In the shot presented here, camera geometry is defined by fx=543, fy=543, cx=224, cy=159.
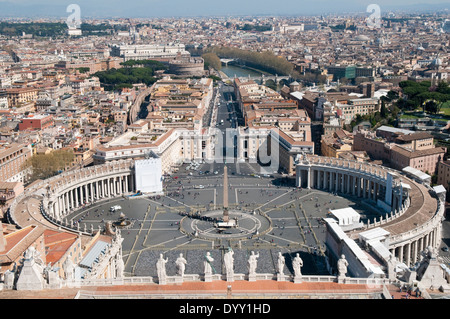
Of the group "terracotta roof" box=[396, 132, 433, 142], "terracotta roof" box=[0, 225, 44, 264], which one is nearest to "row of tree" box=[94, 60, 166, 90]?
"terracotta roof" box=[396, 132, 433, 142]

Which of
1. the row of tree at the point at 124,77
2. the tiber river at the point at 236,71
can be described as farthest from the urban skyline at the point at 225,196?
the tiber river at the point at 236,71

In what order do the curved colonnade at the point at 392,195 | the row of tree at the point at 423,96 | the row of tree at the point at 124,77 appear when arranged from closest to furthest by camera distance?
the curved colonnade at the point at 392,195 → the row of tree at the point at 423,96 → the row of tree at the point at 124,77

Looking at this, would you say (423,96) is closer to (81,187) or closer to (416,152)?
(416,152)

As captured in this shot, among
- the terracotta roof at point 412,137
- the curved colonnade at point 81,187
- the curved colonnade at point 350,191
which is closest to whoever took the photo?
the curved colonnade at point 350,191

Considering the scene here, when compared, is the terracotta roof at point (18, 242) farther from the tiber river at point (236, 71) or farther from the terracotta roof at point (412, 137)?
the tiber river at point (236, 71)

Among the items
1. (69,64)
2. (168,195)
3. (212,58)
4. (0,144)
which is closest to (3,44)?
(69,64)

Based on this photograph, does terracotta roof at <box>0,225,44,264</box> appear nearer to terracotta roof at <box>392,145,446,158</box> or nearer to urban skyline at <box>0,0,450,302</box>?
urban skyline at <box>0,0,450,302</box>

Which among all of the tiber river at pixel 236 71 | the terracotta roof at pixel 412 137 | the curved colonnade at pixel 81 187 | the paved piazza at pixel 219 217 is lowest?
the paved piazza at pixel 219 217

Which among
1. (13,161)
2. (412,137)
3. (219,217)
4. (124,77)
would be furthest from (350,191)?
(124,77)
